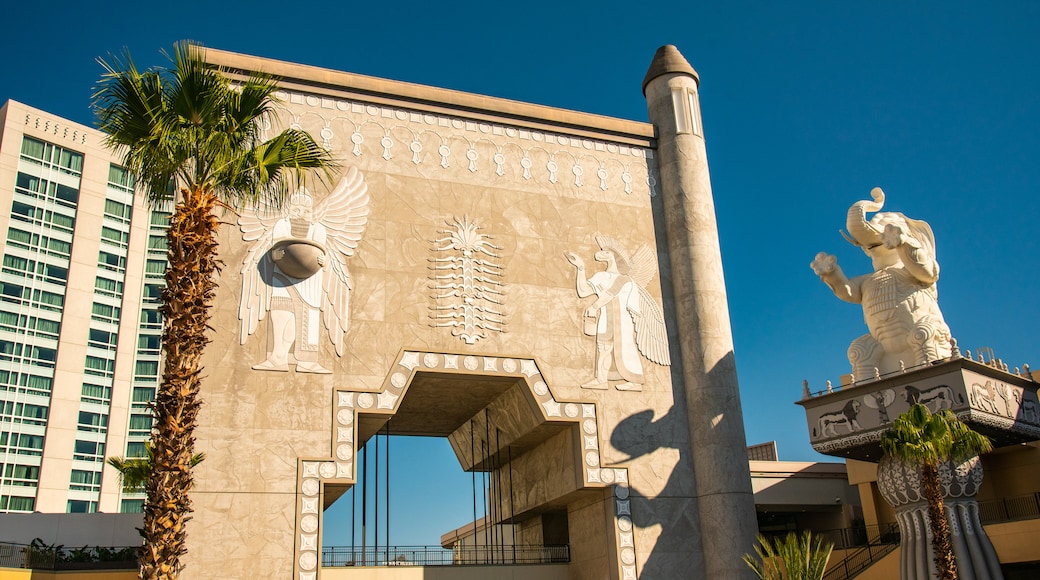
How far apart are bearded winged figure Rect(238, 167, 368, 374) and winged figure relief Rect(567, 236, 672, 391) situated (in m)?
6.49

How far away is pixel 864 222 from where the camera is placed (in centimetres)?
2594

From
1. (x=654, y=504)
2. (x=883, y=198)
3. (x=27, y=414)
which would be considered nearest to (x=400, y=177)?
(x=654, y=504)

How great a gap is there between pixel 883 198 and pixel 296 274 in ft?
54.4

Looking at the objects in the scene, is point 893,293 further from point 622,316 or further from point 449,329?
point 449,329

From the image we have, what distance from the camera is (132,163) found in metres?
14.8

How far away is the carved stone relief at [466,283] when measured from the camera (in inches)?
930

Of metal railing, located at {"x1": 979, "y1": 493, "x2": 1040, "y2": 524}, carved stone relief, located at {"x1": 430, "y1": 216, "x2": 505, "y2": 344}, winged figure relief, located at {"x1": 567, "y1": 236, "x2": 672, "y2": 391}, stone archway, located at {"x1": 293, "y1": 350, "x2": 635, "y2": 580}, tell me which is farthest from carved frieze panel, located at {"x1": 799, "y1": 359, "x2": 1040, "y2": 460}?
carved stone relief, located at {"x1": 430, "y1": 216, "x2": 505, "y2": 344}

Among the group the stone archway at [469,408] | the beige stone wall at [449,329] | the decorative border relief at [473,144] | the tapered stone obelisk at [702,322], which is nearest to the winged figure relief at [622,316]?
the beige stone wall at [449,329]

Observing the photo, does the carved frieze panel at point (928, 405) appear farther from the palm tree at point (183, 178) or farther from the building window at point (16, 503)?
the building window at point (16, 503)

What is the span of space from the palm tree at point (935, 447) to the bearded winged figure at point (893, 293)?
9.03 ft

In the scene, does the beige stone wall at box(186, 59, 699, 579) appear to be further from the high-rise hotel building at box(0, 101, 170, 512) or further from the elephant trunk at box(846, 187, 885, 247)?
the high-rise hotel building at box(0, 101, 170, 512)

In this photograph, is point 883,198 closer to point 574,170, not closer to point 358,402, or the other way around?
point 574,170

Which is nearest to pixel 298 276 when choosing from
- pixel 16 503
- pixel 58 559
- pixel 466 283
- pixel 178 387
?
pixel 466 283

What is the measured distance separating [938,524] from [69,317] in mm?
53823
